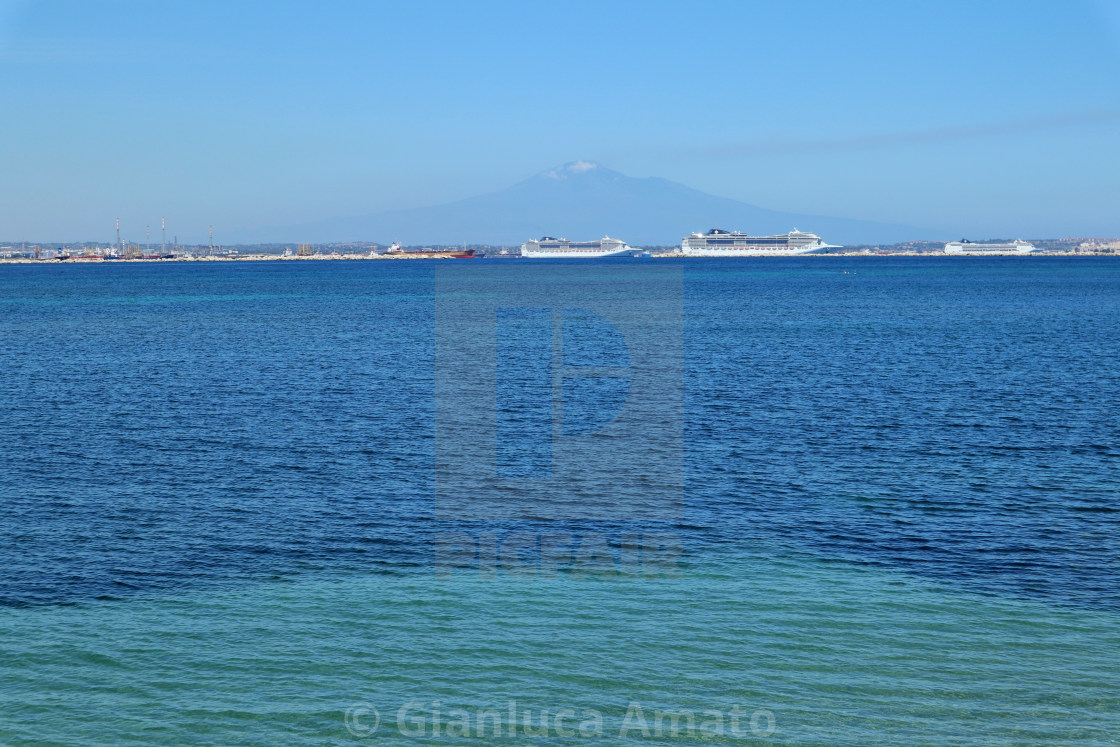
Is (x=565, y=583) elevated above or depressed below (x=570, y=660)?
above

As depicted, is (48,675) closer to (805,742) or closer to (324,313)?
(805,742)

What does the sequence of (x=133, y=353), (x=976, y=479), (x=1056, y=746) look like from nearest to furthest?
(x=1056, y=746) < (x=976, y=479) < (x=133, y=353)

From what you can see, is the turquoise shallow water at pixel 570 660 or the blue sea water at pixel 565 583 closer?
the turquoise shallow water at pixel 570 660

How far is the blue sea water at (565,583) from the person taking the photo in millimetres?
17953

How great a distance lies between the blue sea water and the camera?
18.0 meters

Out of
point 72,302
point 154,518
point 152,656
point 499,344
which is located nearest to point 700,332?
point 499,344

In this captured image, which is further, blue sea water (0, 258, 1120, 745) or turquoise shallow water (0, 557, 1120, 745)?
blue sea water (0, 258, 1120, 745)

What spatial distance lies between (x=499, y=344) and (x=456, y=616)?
56.1 metres

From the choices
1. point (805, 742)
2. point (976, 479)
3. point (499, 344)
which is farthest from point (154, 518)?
point (499, 344)

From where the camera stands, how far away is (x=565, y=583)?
23.6m

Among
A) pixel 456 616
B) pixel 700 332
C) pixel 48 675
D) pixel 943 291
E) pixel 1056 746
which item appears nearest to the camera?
pixel 1056 746

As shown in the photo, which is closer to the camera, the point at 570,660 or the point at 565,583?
the point at 570,660

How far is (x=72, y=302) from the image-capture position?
13150 cm

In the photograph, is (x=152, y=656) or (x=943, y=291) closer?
(x=152, y=656)
